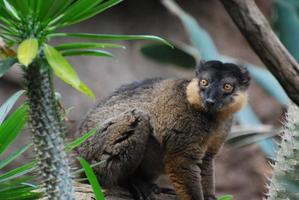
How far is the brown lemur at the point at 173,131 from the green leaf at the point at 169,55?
2.50 meters

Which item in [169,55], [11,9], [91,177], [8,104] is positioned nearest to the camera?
[11,9]

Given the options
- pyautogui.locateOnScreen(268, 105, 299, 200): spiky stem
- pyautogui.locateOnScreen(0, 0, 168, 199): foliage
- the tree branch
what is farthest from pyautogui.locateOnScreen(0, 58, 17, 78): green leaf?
the tree branch

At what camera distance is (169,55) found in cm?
819

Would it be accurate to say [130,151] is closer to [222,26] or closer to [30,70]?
[30,70]

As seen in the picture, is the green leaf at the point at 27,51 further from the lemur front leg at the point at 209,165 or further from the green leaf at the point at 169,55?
the green leaf at the point at 169,55

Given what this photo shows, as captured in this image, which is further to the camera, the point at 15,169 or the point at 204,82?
the point at 204,82

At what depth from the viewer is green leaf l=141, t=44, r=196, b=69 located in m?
8.08

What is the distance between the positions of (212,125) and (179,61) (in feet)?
9.65

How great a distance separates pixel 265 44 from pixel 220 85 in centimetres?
132

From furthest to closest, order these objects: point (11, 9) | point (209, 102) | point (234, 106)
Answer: point (234, 106)
point (209, 102)
point (11, 9)

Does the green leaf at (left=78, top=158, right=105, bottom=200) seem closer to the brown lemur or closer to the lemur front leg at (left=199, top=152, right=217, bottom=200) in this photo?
the brown lemur

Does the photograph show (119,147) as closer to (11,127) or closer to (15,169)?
(11,127)

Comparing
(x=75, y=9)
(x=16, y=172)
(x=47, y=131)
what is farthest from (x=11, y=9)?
(x=16, y=172)

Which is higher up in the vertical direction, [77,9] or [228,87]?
[77,9]
